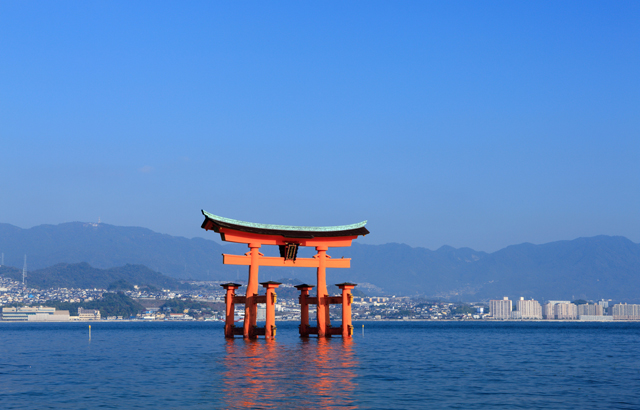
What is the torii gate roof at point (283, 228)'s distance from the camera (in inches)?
1874

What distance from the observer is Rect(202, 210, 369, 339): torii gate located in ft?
162

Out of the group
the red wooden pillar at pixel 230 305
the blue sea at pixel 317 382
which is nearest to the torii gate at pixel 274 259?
the red wooden pillar at pixel 230 305

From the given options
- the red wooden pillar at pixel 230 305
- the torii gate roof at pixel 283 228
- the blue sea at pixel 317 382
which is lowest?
the blue sea at pixel 317 382

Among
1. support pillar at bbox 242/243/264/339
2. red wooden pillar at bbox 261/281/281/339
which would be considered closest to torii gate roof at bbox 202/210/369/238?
support pillar at bbox 242/243/264/339

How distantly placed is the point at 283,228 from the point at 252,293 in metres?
5.57

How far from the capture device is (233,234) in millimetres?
48906

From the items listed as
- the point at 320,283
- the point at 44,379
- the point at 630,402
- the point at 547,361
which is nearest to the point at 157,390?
the point at 44,379

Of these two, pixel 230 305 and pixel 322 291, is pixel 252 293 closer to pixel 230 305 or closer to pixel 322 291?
pixel 230 305

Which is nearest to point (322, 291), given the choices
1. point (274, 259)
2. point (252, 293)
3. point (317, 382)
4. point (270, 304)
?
point (274, 259)

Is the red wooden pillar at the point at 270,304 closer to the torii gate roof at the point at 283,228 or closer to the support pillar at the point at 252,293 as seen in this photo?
the support pillar at the point at 252,293

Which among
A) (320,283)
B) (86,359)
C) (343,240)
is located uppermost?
(343,240)

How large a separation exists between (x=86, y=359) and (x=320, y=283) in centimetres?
1931

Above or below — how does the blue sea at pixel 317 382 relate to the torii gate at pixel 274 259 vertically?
below

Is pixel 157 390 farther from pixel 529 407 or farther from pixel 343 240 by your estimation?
pixel 343 240
